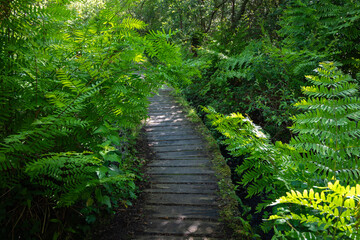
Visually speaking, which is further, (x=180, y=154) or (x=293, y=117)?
(x=180, y=154)

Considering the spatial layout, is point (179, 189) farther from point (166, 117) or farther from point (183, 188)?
point (166, 117)

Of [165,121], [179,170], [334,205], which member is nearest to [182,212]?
[179,170]

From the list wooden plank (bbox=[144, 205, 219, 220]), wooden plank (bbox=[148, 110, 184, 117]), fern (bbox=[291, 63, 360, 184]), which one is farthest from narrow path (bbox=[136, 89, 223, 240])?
fern (bbox=[291, 63, 360, 184])

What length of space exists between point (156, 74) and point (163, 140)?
2.87 metres

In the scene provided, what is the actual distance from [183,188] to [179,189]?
0.06 metres

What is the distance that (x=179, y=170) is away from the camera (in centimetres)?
357

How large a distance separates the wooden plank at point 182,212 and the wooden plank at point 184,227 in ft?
0.26

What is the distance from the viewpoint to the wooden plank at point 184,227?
2355 millimetres

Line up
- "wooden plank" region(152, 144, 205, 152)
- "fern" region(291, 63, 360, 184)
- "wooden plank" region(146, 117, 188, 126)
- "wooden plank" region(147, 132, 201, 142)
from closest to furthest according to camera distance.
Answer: "fern" region(291, 63, 360, 184), "wooden plank" region(152, 144, 205, 152), "wooden plank" region(147, 132, 201, 142), "wooden plank" region(146, 117, 188, 126)

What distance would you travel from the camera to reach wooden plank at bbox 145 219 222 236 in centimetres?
236

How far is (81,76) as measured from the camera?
1.58 metres

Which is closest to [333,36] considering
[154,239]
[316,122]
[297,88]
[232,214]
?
[297,88]

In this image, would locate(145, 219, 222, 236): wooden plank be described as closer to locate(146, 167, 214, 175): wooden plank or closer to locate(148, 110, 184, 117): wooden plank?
locate(146, 167, 214, 175): wooden plank

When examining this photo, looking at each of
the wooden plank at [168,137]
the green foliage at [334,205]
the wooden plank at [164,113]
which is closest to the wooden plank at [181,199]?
the wooden plank at [168,137]
